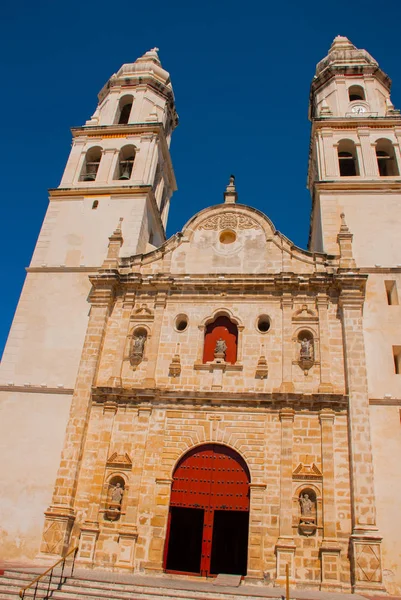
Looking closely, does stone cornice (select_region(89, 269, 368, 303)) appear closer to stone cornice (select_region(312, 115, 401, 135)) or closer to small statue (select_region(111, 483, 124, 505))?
small statue (select_region(111, 483, 124, 505))

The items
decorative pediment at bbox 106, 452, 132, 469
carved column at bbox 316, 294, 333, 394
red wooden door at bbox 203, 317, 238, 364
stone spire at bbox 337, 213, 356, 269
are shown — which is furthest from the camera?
stone spire at bbox 337, 213, 356, 269

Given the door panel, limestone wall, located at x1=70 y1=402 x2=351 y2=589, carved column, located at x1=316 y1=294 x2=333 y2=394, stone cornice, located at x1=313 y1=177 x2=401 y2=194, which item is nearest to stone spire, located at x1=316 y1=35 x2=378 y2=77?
stone cornice, located at x1=313 y1=177 x2=401 y2=194

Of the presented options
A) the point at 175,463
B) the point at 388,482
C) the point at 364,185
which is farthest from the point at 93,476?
the point at 364,185

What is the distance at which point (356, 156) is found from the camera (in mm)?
22000

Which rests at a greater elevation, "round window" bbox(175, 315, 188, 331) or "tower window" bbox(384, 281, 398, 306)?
"tower window" bbox(384, 281, 398, 306)

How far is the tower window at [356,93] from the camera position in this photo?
2456cm

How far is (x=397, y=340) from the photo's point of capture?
16359mm

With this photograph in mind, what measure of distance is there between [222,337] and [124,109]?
49.4 ft

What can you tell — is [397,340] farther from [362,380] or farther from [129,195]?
[129,195]

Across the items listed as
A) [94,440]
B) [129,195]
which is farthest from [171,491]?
[129,195]

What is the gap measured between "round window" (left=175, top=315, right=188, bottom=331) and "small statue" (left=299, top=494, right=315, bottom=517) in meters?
6.54

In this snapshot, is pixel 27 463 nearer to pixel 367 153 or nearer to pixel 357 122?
pixel 367 153

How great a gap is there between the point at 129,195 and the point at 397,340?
11.8 meters

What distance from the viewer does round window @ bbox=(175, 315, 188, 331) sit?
692 inches
